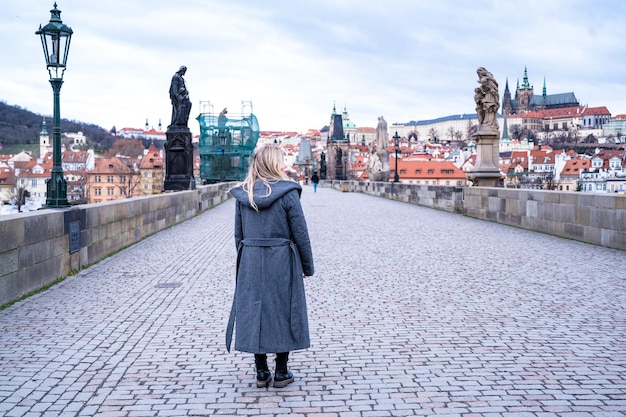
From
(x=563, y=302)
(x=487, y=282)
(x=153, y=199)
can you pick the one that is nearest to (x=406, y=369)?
(x=563, y=302)

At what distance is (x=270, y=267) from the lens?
429 centimetres

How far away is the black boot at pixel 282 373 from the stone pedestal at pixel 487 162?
1598 centimetres

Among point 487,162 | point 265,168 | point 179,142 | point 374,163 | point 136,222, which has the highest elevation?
point 179,142

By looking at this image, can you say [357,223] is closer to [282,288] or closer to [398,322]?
[398,322]

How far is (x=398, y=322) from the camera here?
6.13 metres

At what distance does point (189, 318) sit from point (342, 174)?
64161mm

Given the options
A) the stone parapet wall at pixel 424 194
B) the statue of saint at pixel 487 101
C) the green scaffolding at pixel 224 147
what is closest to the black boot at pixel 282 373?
the statue of saint at pixel 487 101

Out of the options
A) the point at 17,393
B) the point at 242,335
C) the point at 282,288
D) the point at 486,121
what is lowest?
the point at 17,393

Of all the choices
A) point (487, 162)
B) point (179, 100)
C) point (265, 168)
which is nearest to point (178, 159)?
point (179, 100)

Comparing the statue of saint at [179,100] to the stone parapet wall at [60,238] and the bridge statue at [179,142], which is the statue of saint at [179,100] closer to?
the bridge statue at [179,142]

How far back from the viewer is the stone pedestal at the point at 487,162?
19438 millimetres

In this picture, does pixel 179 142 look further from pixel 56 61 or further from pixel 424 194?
pixel 56 61

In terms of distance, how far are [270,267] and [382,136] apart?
120 feet

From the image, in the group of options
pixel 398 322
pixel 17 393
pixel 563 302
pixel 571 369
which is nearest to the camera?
pixel 17 393
